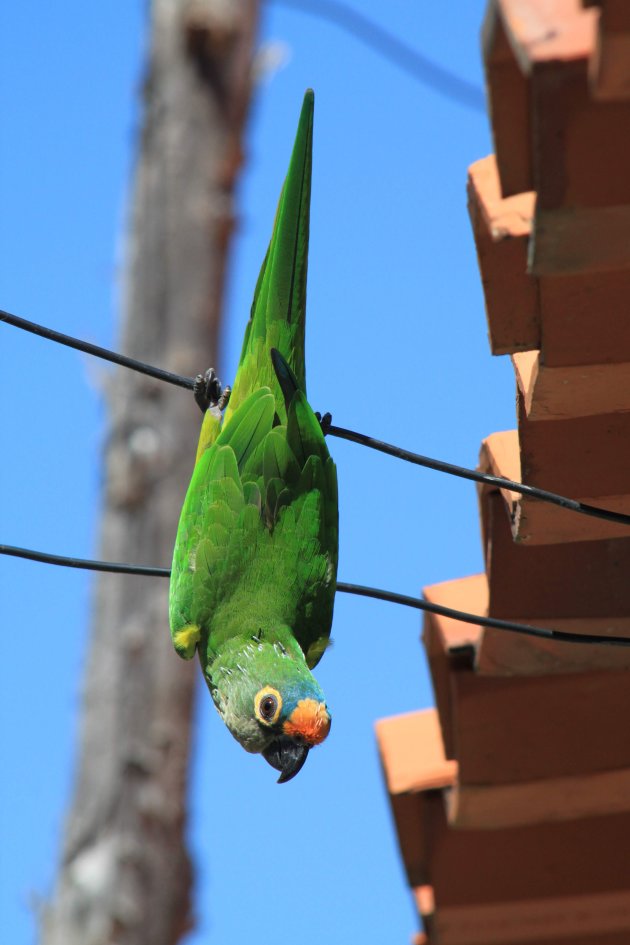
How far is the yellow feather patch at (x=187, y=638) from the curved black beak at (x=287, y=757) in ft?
1.32

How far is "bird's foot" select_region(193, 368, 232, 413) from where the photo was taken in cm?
336

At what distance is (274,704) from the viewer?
11.0 feet

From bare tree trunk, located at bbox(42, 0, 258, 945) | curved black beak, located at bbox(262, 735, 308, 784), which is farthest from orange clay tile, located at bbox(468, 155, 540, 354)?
bare tree trunk, located at bbox(42, 0, 258, 945)

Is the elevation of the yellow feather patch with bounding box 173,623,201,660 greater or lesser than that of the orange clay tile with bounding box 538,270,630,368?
lesser

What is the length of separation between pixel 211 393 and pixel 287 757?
1.08 meters

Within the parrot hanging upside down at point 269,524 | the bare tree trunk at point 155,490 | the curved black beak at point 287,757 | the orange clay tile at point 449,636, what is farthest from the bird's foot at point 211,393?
the bare tree trunk at point 155,490

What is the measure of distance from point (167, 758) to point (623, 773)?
8.91ft

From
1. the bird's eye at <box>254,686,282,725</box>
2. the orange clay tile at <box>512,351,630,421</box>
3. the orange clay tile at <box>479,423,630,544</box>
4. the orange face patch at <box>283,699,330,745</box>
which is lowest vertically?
the orange face patch at <box>283,699,330,745</box>

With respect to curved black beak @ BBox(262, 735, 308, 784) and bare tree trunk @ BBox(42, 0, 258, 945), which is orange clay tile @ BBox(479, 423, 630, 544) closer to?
curved black beak @ BBox(262, 735, 308, 784)

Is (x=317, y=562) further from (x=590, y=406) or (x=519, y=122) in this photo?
(x=519, y=122)

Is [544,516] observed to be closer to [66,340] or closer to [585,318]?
[585,318]

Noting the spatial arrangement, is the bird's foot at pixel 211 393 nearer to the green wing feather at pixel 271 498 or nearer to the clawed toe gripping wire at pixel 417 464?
the green wing feather at pixel 271 498

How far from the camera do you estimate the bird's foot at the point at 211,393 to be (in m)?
3.36

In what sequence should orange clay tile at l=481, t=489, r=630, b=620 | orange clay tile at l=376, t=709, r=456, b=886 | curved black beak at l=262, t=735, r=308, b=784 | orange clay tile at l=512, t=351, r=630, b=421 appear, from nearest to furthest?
orange clay tile at l=512, t=351, r=630, b=421 < orange clay tile at l=481, t=489, r=630, b=620 < orange clay tile at l=376, t=709, r=456, b=886 < curved black beak at l=262, t=735, r=308, b=784
